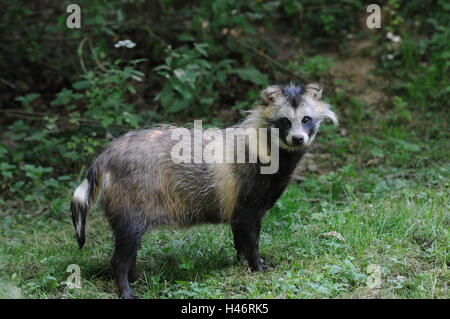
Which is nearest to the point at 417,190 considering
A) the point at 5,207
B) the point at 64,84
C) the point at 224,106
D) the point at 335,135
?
the point at 335,135

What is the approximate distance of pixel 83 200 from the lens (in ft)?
16.1

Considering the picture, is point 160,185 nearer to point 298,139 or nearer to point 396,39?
point 298,139

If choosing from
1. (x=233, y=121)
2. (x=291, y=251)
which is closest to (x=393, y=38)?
(x=233, y=121)

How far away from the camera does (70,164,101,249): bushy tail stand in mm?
4891

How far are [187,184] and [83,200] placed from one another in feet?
3.22

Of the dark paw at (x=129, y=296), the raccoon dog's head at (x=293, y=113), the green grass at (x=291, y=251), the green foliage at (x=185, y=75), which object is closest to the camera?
the green grass at (x=291, y=251)

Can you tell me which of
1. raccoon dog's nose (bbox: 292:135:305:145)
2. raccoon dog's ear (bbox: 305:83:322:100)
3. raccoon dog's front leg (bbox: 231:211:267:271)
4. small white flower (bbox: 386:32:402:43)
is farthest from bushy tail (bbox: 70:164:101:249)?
small white flower (bbox: 386:32:402:43)

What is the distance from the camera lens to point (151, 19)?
32.1 feet

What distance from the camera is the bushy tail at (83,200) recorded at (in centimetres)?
489

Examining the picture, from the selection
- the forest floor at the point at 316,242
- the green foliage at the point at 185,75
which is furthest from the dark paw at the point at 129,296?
the green foliage at the point at 185,75

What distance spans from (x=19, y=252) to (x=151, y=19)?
547 centimetres

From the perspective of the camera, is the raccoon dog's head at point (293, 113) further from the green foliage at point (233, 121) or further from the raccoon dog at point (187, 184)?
the green foliage at point (233, 121)

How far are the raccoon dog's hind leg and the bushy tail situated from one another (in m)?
0.31
